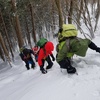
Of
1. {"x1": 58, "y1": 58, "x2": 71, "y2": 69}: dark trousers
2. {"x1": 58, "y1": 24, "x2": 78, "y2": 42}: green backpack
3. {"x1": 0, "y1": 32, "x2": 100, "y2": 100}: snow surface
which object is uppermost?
{"x1": 58, "y1": 24, "x2": 78, "y2": 42}: green backpack

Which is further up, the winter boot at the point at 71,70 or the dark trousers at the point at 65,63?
the dark trousers at the point at 65,63

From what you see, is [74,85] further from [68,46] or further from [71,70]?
[68,46]

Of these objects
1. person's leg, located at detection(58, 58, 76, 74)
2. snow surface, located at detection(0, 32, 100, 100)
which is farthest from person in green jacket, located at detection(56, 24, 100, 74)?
snow surface, located at detection(0, 32, 100, 100)

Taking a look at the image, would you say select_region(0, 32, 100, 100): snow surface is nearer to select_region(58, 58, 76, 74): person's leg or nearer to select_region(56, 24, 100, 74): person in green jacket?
select_region(58, 58, 76, 74): person's leg

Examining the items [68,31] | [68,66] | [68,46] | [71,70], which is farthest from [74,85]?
[68,31]

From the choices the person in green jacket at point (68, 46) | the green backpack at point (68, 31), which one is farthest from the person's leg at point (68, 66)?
the green backpack at point (68, 31)

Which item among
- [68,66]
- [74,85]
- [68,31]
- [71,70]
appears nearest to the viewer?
[74,85]

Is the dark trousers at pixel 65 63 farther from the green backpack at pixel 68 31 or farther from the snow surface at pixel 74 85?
the green backpack at pixel 68 31

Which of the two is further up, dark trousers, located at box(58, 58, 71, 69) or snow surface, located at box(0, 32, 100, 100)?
dark trousers, located at box(58, 58, 71, 69)

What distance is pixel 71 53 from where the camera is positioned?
5.89m

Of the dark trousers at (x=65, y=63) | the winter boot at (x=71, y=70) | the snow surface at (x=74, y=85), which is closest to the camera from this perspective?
the snow surface at (x=74, y=85)

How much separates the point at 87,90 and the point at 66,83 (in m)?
0.70

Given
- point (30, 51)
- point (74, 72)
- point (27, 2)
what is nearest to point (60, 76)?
point (74, 72)

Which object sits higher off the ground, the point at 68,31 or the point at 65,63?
the point at 68,31
